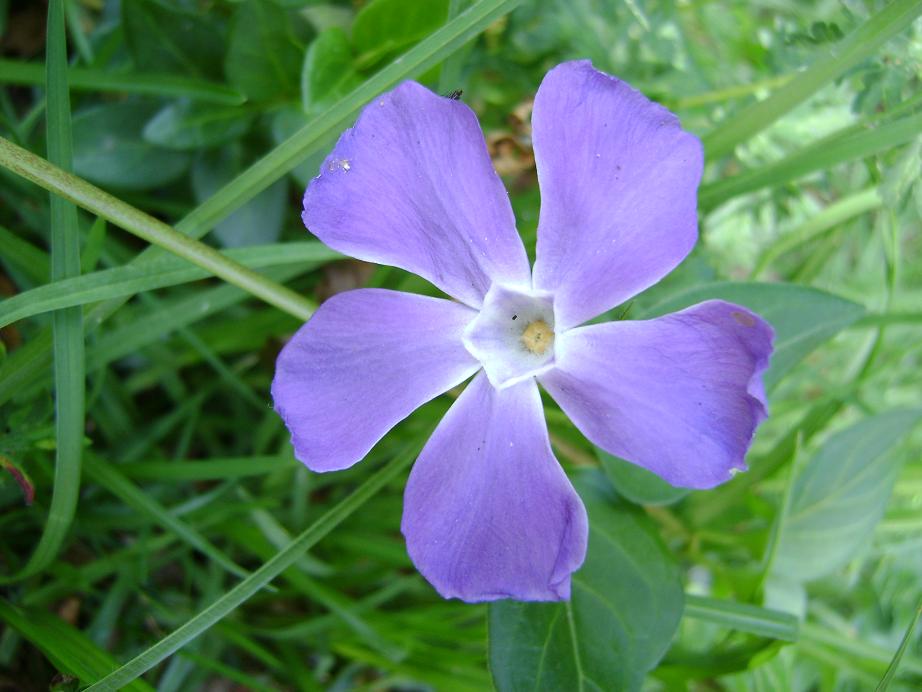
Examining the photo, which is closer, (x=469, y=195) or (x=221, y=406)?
(x=469, y=195)

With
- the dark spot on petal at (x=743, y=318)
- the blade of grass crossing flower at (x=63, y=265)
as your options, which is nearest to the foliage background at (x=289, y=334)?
the blade of grass crossing flower at (x=63, y=265)

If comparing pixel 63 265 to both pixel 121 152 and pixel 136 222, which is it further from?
pixel 121 152

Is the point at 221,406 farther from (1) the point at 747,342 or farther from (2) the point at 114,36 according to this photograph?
(1) the point at 747,342

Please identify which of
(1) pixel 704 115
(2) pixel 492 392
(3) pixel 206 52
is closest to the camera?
(2) pixel 492 392

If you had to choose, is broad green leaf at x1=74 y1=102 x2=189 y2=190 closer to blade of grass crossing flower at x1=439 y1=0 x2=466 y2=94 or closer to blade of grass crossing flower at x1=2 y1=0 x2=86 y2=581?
blade of grass crossing flower at x1=2 y1=0 x2=86 y2=581

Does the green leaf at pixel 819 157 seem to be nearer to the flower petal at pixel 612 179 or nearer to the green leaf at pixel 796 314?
the green leaf at pixel 796 314

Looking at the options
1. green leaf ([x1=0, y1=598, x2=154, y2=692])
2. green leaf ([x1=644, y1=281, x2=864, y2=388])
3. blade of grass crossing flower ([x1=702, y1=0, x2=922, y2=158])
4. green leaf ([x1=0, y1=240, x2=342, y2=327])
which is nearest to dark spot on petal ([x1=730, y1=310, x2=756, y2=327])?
green leaf ([x1=644, y1=281, x2=864, y2=388])

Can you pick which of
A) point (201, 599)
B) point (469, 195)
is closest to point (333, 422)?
point (469, 195)

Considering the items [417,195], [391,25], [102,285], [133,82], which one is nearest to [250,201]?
[133,82]
